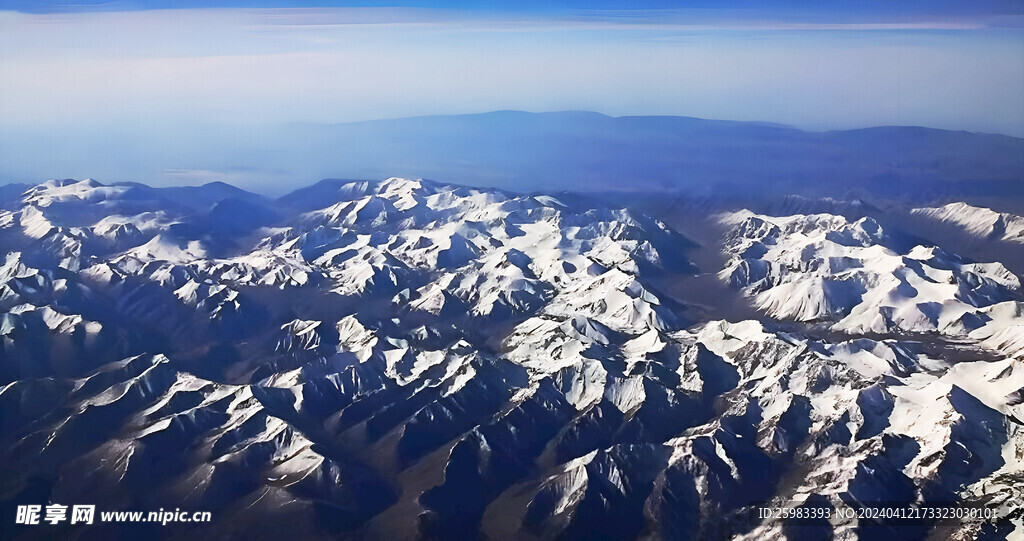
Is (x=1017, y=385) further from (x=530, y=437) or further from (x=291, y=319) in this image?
(x=291, y=319)

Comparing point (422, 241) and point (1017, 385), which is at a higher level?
point (1017, 385)

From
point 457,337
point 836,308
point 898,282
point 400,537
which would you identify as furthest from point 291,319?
point 898,282

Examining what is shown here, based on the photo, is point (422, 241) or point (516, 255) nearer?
point (516, 255)

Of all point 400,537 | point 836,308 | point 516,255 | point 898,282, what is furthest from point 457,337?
point 898,282

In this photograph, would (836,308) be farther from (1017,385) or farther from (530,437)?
(530,437)

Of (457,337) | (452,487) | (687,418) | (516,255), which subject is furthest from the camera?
(516,255)

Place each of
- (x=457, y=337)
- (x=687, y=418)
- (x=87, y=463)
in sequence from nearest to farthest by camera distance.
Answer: (x=87, y=463), (x=687, y=418), (x=457, y=337)
